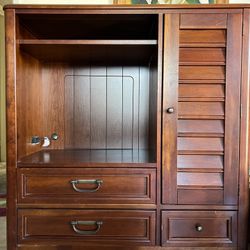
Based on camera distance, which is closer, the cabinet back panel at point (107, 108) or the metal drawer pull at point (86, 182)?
the metal drawer pull at point (86, 182)

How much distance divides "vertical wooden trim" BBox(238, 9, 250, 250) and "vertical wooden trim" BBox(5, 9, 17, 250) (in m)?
1.08

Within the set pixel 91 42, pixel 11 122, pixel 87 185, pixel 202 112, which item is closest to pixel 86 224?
pixel 87 185

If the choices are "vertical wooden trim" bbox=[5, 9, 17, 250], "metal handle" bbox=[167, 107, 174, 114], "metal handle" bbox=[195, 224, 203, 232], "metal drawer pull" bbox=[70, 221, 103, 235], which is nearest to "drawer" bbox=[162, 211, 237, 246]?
"metal handle" bbox=[195, 224, 203, 232]

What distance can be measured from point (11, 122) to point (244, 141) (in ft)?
3.64

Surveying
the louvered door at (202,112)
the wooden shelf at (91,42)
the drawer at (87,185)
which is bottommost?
the drawer at (87,185)

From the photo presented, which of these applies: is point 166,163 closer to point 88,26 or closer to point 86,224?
point 86,224

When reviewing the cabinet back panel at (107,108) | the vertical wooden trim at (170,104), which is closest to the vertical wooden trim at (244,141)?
the vertical wooden trim at (170,104)

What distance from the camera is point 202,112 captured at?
1132 mm

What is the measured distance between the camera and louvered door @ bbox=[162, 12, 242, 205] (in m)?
1.12

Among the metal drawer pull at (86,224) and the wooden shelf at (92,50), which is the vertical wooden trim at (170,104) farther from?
the metal drawer pull at (86,224)

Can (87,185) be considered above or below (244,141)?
below

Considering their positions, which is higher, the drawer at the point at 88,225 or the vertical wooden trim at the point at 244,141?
the vertical wooden trim at the point at 244,141

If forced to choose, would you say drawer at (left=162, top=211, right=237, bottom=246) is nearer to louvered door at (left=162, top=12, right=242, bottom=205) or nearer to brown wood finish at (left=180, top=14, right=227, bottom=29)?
louvered door at (left=162, top=12, right=242, bottom=205)

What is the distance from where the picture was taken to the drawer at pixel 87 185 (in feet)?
3.74
